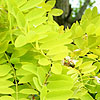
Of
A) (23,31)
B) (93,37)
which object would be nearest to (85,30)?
(93,37)

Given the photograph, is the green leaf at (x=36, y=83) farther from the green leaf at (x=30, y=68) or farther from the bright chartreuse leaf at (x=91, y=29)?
the bright chartreuse leaf at (x=91, y=29)

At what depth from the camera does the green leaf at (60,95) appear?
0.87 feet

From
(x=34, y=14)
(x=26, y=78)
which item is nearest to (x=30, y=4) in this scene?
(x=34, y=14)

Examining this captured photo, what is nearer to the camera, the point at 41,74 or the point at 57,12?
the point at 41,74

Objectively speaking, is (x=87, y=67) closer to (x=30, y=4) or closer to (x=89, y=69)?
(x=89, y=69)

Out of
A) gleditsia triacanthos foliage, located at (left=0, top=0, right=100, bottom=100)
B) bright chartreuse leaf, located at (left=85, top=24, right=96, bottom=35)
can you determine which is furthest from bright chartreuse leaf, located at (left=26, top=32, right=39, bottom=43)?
bright chartreuse leaf, located at (left=85, top=24, right=96, bottom=35)

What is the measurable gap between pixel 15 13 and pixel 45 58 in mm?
78

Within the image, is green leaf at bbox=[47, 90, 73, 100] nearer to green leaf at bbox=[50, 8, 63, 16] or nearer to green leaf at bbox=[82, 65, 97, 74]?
green leaf at bbox=[82, 65, 97, 74]

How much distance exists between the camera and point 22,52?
297mm

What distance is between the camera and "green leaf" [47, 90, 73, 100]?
0.26 m

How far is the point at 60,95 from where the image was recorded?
0.27m

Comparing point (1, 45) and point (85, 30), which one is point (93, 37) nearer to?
point (85, 30)

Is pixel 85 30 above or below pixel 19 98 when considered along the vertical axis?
above

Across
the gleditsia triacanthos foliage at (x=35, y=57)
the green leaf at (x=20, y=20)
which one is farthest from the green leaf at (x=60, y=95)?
the green leaf at (x=20, y=20)
